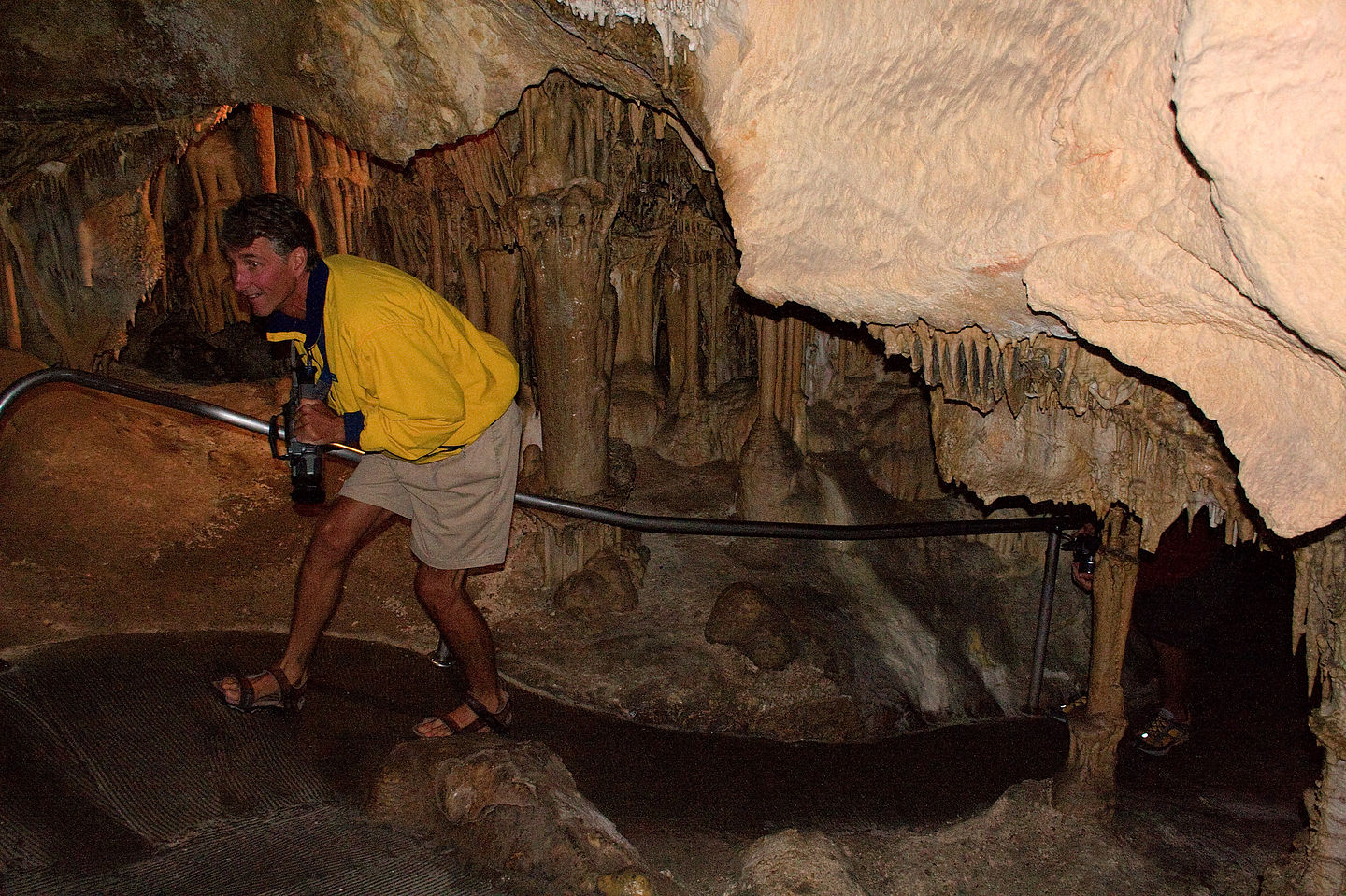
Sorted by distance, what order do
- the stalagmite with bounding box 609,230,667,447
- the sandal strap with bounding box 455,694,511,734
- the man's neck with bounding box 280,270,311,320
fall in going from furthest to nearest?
the stalagmite with bounding box 609,230,667,447, the sandal strap with bounding box 455,694,511,734, the man's neck with bounding box 280,270,311,320

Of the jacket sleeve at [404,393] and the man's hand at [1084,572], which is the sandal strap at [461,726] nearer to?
the jacket sleeve at [404,393]

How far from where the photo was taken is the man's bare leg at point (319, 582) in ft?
10.6

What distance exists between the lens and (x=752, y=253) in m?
3.18

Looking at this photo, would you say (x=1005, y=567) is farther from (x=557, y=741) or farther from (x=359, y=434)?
(x=359, y=434)

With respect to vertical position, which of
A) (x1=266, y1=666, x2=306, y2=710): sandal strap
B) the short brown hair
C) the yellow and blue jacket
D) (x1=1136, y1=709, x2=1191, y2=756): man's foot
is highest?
the short brown hair

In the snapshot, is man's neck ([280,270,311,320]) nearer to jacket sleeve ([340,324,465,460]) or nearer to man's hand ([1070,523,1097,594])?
jacket sleeve ([340,324,465,460])

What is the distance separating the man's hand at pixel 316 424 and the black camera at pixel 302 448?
4 cm

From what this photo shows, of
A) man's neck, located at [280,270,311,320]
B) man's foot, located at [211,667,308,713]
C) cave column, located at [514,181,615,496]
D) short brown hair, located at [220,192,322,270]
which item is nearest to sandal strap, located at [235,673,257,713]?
man's foot, located at [211,667,308,713]

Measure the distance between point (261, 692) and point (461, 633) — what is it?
2.22 feet

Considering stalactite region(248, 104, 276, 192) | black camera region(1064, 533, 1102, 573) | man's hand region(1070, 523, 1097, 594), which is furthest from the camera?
stalactite region(248, 104, 276, 192)

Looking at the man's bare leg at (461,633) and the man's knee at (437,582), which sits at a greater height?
the man's knee at (437,582)

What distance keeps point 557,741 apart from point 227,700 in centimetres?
133

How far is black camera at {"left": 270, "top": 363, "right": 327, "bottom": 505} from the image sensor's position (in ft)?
10.0

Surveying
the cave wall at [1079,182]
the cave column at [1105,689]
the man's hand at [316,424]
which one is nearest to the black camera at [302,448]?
the man's hand at [316,424]
